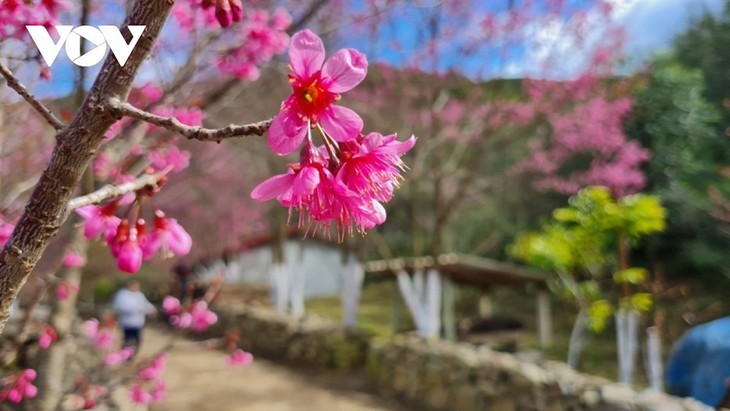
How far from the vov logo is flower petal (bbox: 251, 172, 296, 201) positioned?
222 mm

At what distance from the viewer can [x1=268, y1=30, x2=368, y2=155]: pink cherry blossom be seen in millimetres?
664

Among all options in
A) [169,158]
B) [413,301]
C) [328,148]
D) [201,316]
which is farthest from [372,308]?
[328,148]

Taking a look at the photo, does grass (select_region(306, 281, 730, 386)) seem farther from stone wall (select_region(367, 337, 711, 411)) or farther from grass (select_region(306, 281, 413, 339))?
stone wall (select_region(367, 337, 711, 411))

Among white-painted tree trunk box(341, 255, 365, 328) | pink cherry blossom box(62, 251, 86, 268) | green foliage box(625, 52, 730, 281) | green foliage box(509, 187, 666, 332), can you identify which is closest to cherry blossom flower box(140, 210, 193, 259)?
pink cherry blossom box(62, 251, 86, 268)

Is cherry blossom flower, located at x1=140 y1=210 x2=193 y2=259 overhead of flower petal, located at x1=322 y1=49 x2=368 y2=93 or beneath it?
beneath

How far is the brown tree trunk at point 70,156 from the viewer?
688mm

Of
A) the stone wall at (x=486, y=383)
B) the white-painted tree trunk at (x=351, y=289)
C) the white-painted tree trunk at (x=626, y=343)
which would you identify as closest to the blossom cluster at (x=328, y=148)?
the stone wall at (x=486, y=383)

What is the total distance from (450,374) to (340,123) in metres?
5.79

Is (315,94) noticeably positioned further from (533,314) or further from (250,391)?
(533,314)

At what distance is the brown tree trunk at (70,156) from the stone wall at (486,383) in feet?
13.3

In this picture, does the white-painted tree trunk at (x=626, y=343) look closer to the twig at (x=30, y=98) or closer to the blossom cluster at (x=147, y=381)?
the blossom cluster at (x=147, y=381)

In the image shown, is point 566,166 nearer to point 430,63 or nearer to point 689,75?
point 689,75

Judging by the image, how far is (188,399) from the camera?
6590 millimetres

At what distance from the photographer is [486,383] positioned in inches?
222
